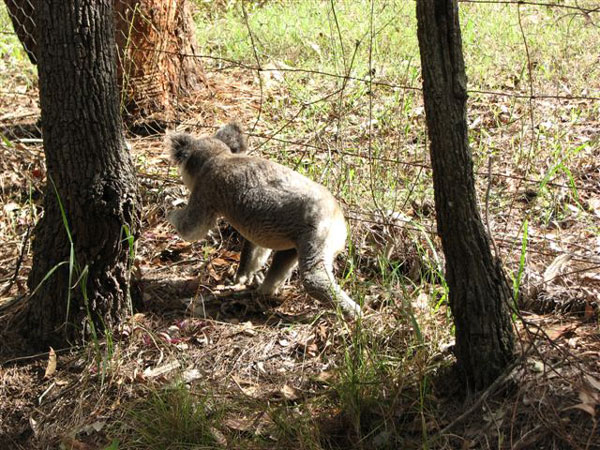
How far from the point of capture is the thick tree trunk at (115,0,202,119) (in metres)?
5.85

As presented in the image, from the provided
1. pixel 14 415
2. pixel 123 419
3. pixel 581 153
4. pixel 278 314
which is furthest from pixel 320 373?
pixel 581 153

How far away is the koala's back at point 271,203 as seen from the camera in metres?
4.21

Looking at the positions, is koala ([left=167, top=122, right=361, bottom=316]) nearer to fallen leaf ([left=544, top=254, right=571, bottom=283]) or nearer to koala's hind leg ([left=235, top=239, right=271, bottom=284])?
koala's hind leg ([left=235, top=239, right=271, bottom=284])

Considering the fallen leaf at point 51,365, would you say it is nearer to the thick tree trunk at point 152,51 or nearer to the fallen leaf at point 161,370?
the fallen leaf at point 161,370

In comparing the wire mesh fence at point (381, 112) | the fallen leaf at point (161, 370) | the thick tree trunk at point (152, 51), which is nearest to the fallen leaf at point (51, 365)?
the fallen leaf at point (161, 370)

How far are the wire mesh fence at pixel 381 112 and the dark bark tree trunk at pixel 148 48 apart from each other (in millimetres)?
14

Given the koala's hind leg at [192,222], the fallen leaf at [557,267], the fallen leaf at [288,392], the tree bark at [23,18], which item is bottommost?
the fallen leaf at [288,392]

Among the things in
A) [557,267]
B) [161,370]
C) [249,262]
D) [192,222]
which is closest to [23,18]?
[192,222]

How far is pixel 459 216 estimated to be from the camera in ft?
9.81

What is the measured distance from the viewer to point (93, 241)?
3.76 meters

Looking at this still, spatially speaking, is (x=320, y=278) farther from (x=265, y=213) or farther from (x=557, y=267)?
(x=557, y=267)

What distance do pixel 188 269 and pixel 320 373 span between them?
151cm

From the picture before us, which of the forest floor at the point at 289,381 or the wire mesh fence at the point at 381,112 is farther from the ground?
the wire mesh fence at the point at 381,112

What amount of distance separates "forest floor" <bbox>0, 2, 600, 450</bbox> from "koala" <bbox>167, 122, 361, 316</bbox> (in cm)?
17
